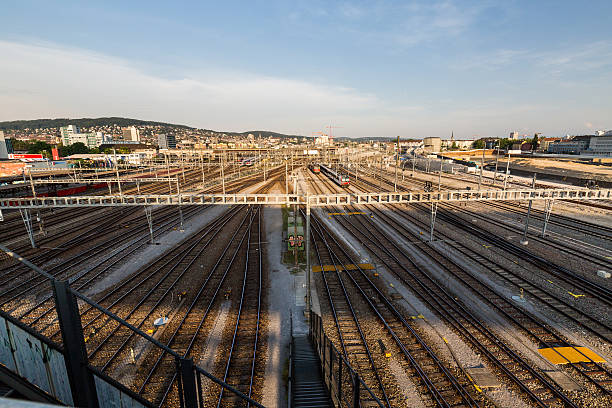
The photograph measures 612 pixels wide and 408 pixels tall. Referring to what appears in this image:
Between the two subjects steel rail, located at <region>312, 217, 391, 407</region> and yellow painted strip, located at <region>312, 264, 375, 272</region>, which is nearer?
steel rail, located at <region>312, 217, 391, 407</region>

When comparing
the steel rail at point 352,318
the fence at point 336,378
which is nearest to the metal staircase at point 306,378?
the fence at point 336,378

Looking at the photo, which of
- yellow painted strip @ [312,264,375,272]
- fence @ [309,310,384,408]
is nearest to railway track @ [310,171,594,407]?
yellow painted strip @ [312,264,375,272]

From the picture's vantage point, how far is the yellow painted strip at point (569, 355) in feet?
46.3

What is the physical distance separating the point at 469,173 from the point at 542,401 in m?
83.2

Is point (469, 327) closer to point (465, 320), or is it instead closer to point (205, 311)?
point (465, 320)

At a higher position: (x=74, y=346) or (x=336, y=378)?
(x=74, y=346)

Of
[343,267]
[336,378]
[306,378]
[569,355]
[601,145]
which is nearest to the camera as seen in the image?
[336,378]

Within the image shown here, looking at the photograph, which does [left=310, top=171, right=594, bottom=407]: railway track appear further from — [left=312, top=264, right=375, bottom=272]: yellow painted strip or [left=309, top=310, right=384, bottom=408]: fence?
[left=309, top=310, right=384, bottom=408]: fence

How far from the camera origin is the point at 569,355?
14.4 meters

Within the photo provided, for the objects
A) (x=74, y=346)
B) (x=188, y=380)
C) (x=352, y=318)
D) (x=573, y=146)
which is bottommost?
(x=352, y=318)

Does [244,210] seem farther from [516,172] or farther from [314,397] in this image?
[516,172]

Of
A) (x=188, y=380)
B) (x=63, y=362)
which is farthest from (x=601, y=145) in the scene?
(x=63, y=362)

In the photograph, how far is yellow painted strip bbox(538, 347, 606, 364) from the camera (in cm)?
1412

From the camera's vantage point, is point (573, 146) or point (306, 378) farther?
point (573, 146)
